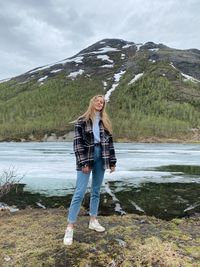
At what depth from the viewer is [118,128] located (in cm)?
9738

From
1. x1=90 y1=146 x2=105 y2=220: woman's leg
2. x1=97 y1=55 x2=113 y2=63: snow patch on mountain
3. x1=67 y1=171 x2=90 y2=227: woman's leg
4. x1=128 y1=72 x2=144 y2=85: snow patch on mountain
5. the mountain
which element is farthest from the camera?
x1=97 y1=55 x2=113 y2=63: snow patch on mountain

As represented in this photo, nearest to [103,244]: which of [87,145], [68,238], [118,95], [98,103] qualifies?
[68,238]

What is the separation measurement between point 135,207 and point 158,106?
104m

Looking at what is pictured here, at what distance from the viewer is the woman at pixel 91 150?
7.17 metres

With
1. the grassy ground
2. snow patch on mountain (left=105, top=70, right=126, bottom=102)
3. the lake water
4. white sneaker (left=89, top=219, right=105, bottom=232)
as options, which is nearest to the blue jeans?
the grassy ground

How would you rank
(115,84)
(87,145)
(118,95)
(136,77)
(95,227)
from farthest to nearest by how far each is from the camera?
(136,77) < (115,84) < (118,95) < (95,227) < (87,145)

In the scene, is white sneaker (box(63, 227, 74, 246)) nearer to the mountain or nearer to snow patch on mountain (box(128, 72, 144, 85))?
the mountain

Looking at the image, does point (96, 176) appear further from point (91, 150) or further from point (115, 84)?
point (115, 84)

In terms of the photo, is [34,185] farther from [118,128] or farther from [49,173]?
[118,128]

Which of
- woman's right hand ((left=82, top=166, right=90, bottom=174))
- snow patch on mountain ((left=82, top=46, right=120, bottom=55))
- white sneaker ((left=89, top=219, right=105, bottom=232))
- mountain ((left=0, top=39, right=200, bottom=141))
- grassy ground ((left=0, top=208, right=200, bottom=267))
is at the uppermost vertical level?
snow patch on mountain ((left=82, top=46, right=120, bottom=55))

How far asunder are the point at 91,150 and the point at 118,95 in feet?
371

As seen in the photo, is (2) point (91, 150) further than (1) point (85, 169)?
Yes

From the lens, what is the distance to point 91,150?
23.9 ft

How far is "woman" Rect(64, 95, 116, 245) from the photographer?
7.17 metres
